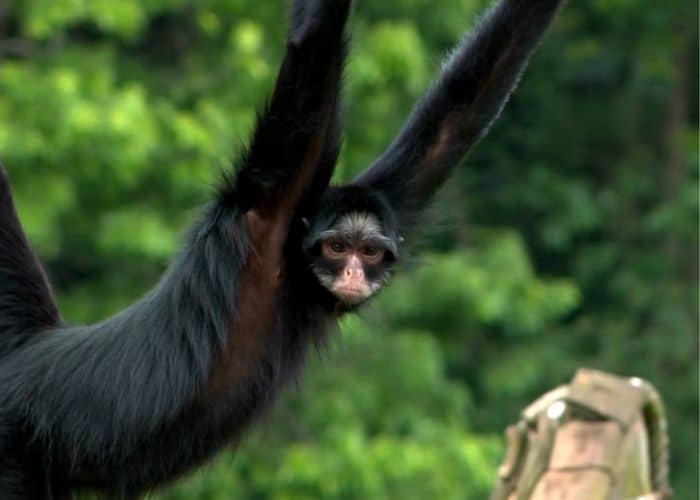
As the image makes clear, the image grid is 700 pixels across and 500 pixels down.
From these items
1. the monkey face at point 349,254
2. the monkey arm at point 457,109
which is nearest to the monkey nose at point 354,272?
the monkey face at point 349,254

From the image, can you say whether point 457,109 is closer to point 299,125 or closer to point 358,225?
point 358,225

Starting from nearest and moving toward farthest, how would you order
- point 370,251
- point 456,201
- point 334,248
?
point 334,248
point 370,251
point 456,201

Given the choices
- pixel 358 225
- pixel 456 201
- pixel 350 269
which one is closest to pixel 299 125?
pixel 358 225

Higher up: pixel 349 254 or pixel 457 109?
pixel 457 109

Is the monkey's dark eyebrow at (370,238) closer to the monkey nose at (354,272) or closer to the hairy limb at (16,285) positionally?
the monkey nose at (354,272)

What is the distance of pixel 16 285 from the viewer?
7.97m

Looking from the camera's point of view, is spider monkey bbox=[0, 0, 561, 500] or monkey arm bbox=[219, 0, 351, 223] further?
spider monkey bbox=[0, 0, 561, 500]

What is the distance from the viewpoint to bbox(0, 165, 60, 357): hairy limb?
25.9 ft

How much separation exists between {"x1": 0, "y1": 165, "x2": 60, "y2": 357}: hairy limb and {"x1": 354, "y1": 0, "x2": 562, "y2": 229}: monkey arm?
142cm

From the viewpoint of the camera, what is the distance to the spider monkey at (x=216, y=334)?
7438 mm

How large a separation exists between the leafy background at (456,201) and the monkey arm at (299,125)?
5.95 meters

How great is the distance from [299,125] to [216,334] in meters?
0.91

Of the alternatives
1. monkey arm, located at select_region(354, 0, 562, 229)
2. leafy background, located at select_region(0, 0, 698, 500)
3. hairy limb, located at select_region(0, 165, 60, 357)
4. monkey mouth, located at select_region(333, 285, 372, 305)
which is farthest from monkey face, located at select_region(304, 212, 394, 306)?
leafy background, located at select_region(0, 0, 698, 500)

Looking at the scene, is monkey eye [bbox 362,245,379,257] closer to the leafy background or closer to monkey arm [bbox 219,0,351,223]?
monkey arm [bbox 219,0,351,223]
